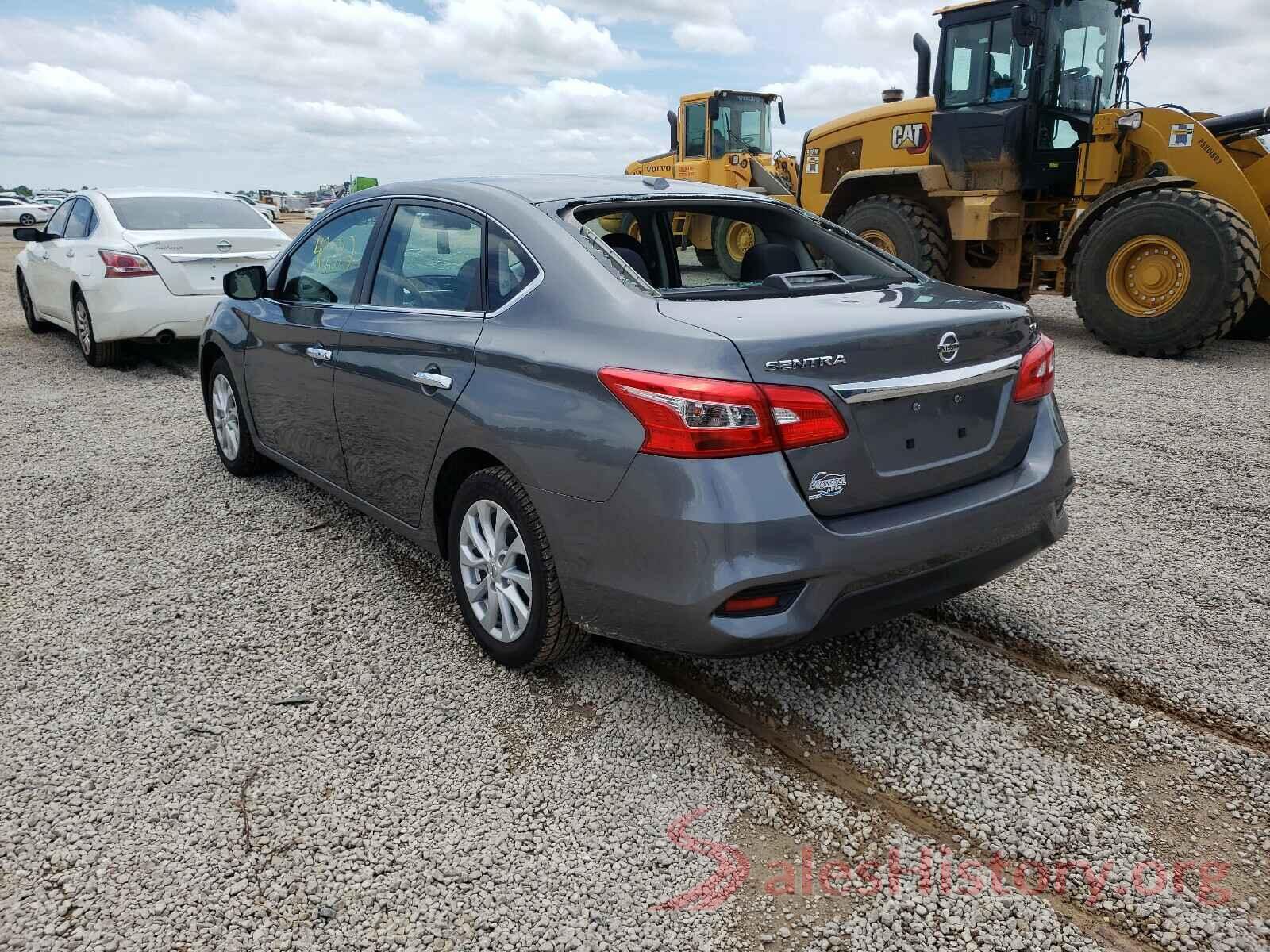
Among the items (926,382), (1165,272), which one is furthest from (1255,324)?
(926,382)

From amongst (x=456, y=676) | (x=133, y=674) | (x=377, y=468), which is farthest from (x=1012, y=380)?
(x=133, y=674)

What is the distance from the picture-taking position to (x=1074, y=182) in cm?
959

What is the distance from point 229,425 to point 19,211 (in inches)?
2004

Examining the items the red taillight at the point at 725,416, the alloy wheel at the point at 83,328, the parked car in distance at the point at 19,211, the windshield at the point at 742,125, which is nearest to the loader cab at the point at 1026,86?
the windshield at the point at 742,125

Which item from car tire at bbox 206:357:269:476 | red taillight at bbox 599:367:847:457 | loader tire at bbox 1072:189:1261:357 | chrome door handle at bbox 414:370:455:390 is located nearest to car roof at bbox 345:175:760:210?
chrome door handle at bbox 414:370:455:390

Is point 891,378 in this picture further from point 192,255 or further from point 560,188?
point 192,255

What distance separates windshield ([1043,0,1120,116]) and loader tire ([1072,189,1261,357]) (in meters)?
1.31

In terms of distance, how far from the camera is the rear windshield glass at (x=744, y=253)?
3012mm

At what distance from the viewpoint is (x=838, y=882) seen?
225 cm

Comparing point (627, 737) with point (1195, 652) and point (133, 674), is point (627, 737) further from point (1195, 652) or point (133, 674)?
point (1195, 652)

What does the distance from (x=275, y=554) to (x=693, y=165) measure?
43.0 ft

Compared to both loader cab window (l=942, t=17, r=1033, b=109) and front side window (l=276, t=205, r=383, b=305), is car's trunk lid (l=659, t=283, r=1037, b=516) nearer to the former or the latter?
front side window (l=276, t=205, r=383, b=305)

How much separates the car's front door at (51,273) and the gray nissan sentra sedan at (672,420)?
22.3 ft

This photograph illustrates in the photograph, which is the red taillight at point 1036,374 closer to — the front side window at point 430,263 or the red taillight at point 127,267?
the front side window at point 430,263
